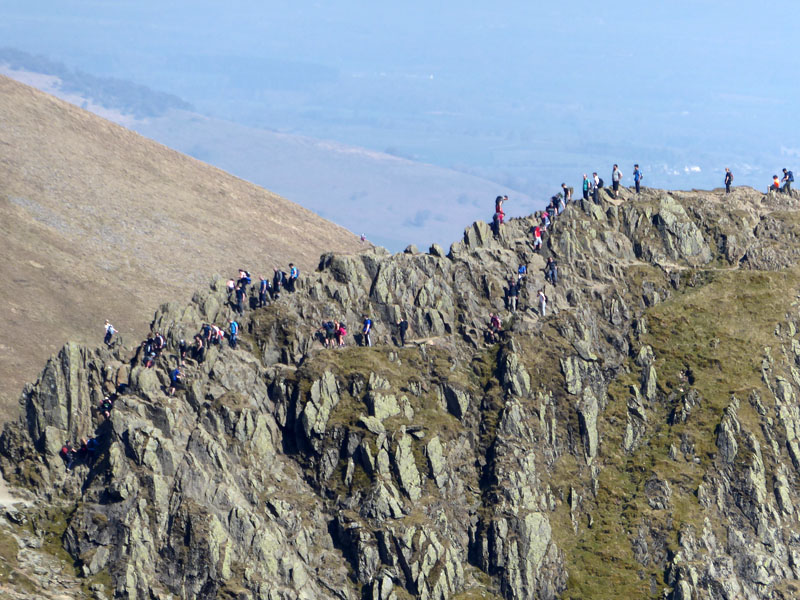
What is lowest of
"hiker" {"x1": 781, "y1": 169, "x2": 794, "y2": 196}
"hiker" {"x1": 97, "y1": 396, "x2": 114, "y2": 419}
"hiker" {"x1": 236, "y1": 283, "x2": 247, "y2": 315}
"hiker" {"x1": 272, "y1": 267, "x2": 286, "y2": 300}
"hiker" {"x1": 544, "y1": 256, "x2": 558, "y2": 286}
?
"hiker" {"x1": 97, "y1": 396, "x2": 114, "y2": 419}

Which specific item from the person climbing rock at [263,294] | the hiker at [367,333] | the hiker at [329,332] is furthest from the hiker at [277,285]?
the hiker at [367,333]

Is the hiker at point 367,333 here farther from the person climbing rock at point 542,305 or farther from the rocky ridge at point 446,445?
the person climbing rock at point 542,305

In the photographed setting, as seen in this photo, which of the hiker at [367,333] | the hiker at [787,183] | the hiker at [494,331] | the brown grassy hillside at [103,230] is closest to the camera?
the hiker at [367,333]

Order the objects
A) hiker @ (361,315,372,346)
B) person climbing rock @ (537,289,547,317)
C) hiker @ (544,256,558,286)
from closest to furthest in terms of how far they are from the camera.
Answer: hiker @ (361,315,372,346)
person climbing rock @ (537,289,547,317)
hiker @ (544,256,558,286)

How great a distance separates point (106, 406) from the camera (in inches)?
3036

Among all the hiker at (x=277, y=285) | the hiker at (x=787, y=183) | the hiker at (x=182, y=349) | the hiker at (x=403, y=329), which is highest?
the hiker at (x=787, y=183)

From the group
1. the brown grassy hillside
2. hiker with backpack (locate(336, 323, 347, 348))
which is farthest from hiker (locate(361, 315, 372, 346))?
the brown grassy hillside

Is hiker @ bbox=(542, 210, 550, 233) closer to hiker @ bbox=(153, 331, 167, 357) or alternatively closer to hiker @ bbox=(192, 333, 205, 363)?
hiker @ bbox=(192, 333, 205, 363)

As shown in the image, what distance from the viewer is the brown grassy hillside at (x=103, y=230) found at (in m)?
108

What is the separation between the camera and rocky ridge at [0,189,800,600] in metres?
71.4

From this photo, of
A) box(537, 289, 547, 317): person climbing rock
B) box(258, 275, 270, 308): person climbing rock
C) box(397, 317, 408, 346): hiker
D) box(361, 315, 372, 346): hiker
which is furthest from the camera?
box(537, 289, 547, 317): person climbing rock

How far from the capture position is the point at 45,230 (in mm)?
127875

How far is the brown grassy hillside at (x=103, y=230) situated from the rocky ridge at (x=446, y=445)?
20054 mm

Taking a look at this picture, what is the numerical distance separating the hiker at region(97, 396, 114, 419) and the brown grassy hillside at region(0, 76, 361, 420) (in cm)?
1401
